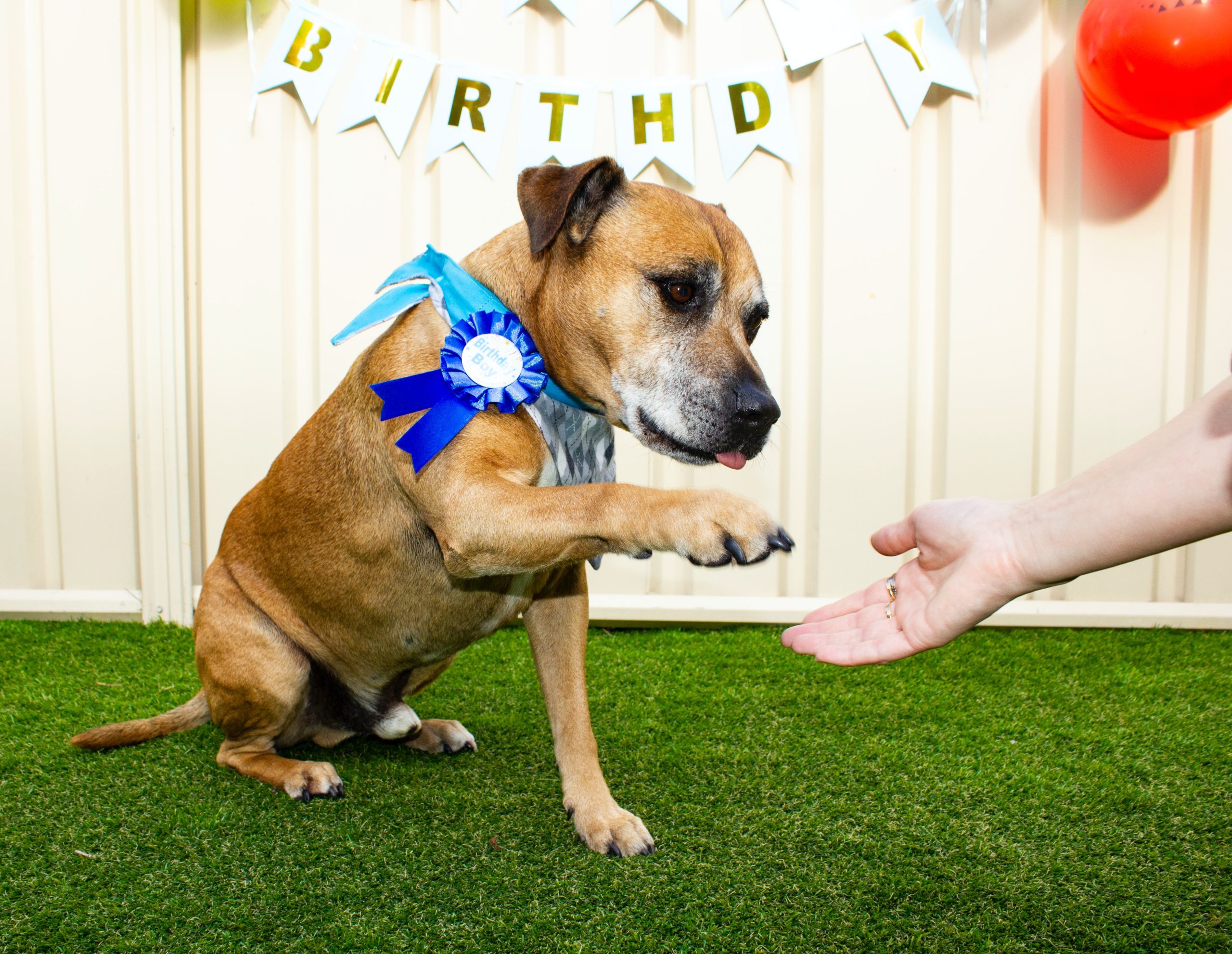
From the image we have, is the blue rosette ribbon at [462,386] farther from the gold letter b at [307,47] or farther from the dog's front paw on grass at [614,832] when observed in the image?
the gold letter b at [307,47]

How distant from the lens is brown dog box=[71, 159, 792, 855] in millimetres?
1974

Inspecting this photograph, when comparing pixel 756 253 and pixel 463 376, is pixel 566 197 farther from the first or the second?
pixel 756 253

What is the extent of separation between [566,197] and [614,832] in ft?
5.39

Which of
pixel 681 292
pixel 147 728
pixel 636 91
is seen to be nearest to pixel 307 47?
pixel 636 91

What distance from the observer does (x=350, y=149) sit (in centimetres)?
417

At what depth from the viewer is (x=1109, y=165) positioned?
4.24m

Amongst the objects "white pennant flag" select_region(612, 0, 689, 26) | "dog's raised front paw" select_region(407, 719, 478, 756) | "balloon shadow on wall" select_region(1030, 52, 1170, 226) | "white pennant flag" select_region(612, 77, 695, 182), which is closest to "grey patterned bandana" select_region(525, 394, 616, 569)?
"dog's raised front paw" select_region(407, 719, 478, 756)

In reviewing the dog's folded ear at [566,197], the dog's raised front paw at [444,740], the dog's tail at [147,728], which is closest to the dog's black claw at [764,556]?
the dog's folded ear at [566,197]

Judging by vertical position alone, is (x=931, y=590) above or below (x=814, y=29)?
below

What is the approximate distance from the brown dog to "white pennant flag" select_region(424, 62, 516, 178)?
6.47ft

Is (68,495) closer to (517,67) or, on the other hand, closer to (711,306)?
(517,67)

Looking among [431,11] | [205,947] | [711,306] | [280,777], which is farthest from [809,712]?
[431,11]

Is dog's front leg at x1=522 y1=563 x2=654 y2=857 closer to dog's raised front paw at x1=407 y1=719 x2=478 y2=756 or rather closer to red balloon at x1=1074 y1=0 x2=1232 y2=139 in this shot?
dog's raised front paw at x1=407 y1=719 x2=478 y2=756

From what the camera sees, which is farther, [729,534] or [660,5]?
[660,5]
